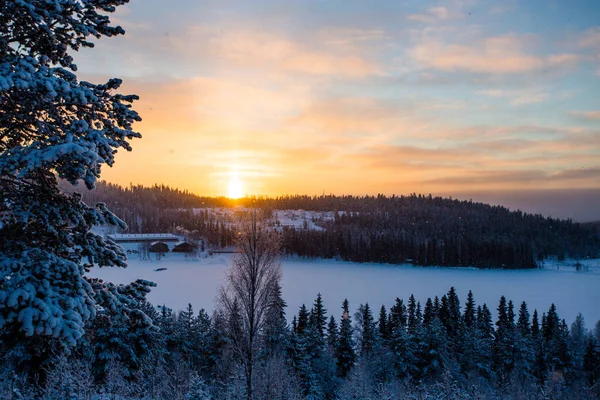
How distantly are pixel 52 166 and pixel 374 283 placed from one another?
78.9m

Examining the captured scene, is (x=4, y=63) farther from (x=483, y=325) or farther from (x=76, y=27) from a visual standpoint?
(x=483, y=325)

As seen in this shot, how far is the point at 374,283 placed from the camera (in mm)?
80062

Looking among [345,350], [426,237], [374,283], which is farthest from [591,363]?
[426,237]

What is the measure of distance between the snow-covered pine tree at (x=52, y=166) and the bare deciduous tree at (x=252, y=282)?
12.3 m

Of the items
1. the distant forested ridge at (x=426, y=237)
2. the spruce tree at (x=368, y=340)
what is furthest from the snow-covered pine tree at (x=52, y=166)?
the distant forested ridge at (x=426, y=237)

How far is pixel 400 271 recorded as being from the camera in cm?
10331

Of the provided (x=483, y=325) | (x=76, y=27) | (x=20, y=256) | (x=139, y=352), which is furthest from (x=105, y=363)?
(x=483, y=325)

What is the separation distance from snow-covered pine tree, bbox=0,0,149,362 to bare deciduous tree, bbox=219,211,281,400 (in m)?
12.3

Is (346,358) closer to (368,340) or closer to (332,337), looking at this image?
(368,340)

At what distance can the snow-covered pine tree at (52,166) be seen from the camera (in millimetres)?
4520

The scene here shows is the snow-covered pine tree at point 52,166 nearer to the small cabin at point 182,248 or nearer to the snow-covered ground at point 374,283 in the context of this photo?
the snow-covered ground at point 374,283

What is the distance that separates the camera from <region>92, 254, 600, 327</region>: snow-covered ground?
61594mm

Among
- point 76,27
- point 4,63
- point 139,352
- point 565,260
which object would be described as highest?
point 76,27

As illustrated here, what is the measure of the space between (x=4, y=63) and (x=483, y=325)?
136 feet
